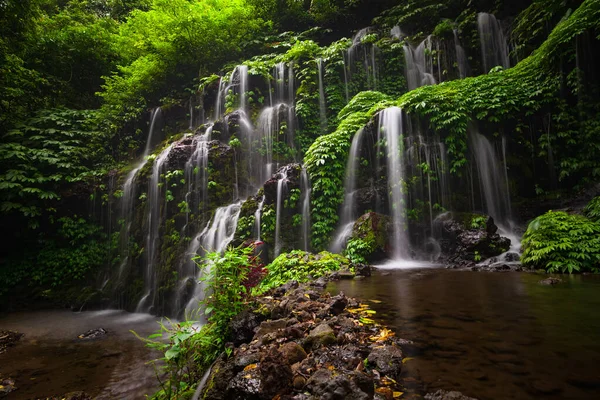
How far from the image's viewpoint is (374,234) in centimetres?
873

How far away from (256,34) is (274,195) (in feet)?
45.9

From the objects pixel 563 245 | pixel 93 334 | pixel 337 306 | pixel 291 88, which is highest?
pixel 291 88

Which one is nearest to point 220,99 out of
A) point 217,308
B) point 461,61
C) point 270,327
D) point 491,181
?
point 461,61

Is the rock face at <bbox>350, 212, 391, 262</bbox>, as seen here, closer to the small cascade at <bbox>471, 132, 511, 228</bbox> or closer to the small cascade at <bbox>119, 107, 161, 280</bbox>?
the small cascade at <bbox>471, 132, 511, 228</bbox>

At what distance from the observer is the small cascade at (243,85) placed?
15023 millimetres

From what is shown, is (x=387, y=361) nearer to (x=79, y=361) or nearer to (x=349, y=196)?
(x=79, y=361)

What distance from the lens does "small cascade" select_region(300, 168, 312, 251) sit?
10156 millimetres

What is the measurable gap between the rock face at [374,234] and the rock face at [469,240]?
178cm

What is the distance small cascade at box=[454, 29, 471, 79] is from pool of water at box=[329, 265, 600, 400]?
1236 centimetres

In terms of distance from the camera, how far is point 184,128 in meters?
16.0

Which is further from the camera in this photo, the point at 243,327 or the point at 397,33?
the point at 397,33

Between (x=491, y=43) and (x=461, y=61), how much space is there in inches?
59.5

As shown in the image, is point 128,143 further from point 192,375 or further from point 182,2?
point 192,375

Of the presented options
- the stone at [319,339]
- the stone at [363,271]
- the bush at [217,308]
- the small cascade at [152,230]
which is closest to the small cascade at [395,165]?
the stone at [363,271]
